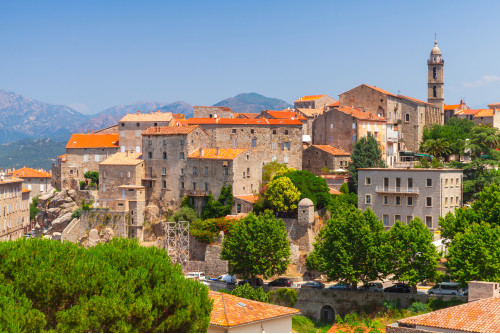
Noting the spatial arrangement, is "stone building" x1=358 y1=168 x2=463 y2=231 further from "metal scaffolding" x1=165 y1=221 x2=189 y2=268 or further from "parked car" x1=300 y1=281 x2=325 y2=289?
"metal scaffolding" x1=165 y1=221 x2=189 y2=268

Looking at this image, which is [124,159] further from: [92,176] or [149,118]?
[149,118]

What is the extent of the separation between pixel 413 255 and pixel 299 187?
52.8 ft

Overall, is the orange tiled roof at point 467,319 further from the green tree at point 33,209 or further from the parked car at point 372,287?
the green tree at point 33,209

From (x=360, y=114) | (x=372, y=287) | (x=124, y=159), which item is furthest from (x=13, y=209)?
(x=372, y=287)

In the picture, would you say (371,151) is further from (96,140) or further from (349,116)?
(96,140)

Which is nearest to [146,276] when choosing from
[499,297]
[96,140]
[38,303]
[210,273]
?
[38,303]

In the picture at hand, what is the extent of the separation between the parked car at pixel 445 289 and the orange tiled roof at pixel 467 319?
583 inches

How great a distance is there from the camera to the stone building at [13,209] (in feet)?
288

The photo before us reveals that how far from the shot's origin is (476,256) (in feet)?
162

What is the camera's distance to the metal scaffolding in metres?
65.9

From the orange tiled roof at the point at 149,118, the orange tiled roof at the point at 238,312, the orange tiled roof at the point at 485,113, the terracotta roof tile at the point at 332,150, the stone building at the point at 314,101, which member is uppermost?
the stone building at the point at 314,101

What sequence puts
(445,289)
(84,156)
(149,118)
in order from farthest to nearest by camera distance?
(84,156) < (149,118) < (445,289)

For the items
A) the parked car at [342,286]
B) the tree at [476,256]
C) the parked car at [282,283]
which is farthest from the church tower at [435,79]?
the tree at [476,256]

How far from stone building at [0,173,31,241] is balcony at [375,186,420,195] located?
44.3 metres
